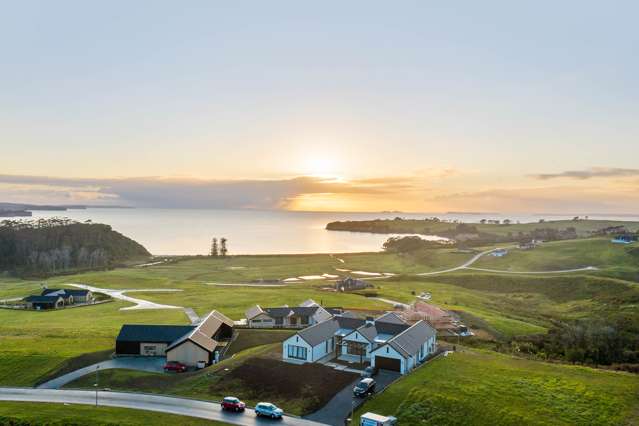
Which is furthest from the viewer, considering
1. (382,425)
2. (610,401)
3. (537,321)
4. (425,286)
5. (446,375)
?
(425,286)

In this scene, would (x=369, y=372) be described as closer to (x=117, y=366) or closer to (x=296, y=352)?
(x=296, y=352)

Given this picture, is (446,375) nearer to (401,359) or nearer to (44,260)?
(401,359)

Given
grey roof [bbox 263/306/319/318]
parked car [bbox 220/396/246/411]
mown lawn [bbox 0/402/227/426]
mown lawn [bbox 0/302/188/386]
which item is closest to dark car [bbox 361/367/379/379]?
parked car [bbox 220/396/246/411]

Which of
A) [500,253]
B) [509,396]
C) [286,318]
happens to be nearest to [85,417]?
[286,318]

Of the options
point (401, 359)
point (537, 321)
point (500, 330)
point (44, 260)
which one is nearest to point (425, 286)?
point (537, 321)

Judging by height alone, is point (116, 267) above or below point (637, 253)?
below
